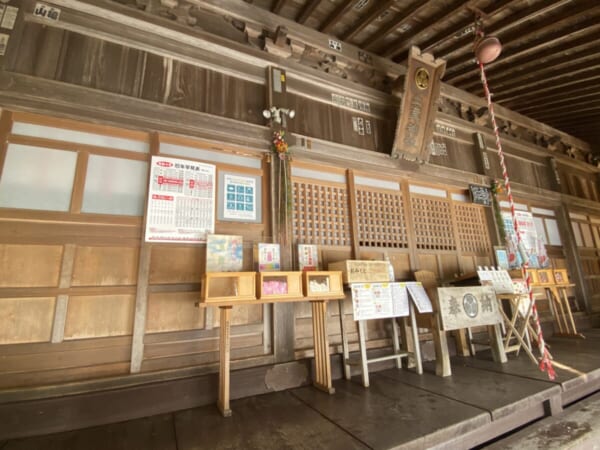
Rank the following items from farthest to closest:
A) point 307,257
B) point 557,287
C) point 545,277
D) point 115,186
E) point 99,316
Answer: point 557,287, point 545,277, point 307,257, point 115,186, point 99,316

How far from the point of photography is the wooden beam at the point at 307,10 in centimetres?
380

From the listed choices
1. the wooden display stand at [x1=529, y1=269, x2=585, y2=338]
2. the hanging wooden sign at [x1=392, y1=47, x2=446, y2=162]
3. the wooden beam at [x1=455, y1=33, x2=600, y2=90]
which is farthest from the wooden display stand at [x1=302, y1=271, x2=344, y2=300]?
the wooden beam at [x1=455, y1=33, x2=600, y2=90]

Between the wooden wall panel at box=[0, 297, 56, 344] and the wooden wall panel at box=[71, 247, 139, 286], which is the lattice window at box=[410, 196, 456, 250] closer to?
the wooden wall panel at box=[71, 247, 139, 286]

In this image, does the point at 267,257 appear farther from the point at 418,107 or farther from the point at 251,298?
the point at 418,107

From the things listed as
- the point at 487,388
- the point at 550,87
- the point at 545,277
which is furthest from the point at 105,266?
the point at 550,87

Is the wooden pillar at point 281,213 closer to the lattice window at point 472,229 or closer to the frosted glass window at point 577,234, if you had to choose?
the lattice window at point 472,229

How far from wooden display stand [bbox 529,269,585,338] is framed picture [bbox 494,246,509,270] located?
18.1 inches

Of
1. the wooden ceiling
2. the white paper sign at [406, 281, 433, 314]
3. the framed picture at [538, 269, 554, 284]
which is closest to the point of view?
the white paper sign at [406, 281, 433, 314]

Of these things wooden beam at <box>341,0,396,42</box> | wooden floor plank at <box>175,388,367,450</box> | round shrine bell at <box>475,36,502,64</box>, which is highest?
wooden beam at <box>341,0,396,42</box>

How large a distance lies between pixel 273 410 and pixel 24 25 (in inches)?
170

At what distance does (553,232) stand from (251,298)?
24.0ft

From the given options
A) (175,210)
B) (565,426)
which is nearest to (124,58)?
(175,210)

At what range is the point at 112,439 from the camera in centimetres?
202

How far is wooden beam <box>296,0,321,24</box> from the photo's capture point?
3801 millimetres
